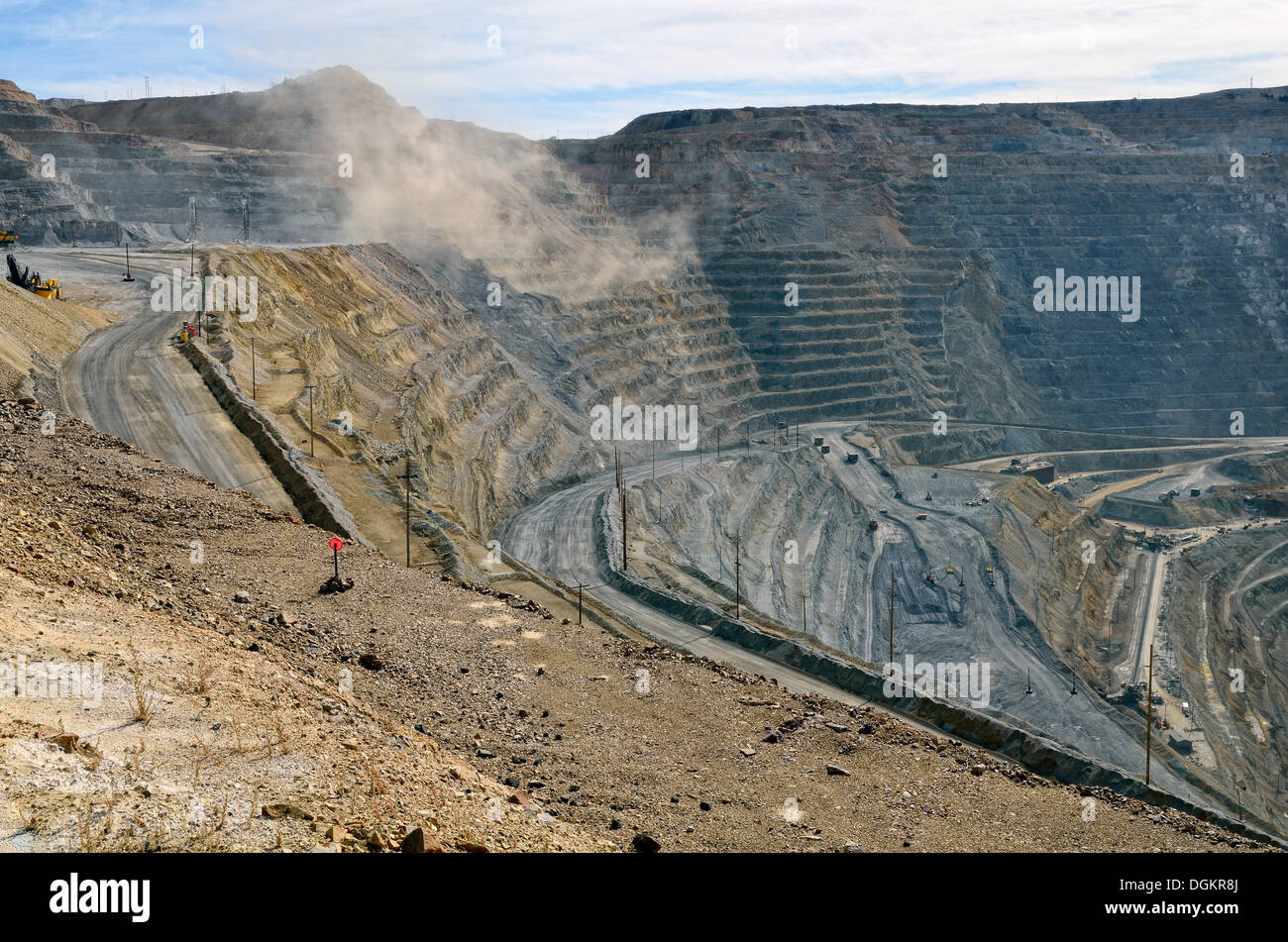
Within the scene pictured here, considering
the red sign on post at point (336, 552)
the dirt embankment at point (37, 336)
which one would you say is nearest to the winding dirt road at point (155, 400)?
the dirt embankment at point (37, 336)

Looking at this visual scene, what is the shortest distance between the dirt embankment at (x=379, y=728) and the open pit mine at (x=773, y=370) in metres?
1.49

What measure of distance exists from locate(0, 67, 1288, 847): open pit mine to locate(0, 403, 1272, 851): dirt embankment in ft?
4.90

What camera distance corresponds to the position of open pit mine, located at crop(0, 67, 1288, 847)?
151ft

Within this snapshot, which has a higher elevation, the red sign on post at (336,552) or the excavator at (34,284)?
the excavator at (34,284)

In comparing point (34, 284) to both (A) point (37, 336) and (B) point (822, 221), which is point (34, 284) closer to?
(A) point (37, 336)

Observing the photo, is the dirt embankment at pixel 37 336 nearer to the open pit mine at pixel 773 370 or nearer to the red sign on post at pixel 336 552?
the open pit mine at pixel 773 370

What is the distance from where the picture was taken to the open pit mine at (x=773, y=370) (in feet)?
151

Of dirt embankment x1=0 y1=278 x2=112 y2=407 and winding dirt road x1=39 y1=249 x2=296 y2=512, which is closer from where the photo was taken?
winding dirt road x1=39 y1=249 x2=296 y2=512

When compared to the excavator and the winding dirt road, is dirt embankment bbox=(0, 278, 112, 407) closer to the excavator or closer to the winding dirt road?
the winding dirt road

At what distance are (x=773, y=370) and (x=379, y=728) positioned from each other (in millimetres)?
94788

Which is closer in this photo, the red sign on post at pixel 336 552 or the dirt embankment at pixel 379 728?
the dirt embankment at pixel 379 728

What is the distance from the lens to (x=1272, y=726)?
66.9 metres

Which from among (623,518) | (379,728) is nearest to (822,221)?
(623,518)

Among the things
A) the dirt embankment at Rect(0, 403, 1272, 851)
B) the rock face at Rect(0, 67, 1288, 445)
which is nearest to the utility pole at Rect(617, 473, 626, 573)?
the rock face at Rect(0, 67, 1288, 445)
